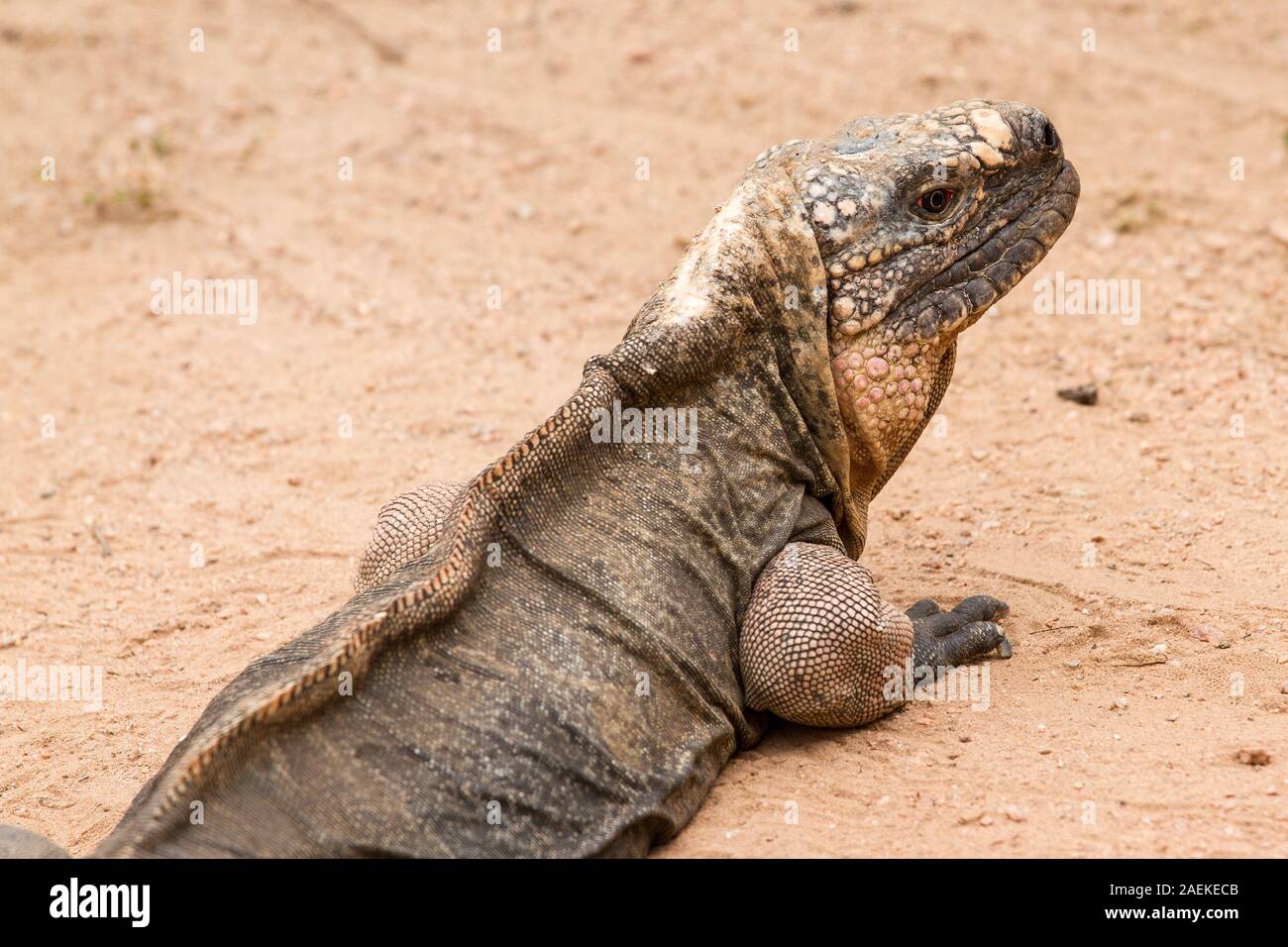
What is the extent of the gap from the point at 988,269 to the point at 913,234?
0.39 m

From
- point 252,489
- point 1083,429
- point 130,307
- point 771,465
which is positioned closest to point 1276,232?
point 1083,429

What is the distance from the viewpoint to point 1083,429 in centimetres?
852

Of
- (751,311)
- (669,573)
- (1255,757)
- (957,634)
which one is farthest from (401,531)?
(1255,757)

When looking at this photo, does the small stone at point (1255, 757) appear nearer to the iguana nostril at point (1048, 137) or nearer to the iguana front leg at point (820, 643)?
the iguana front leg at point (820, 643)

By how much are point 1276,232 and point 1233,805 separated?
649 cm

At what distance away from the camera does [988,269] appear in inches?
238

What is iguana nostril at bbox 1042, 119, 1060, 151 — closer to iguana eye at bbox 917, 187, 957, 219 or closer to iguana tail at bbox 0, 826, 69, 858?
iguana eye at bbox 917, 187, 957, 219

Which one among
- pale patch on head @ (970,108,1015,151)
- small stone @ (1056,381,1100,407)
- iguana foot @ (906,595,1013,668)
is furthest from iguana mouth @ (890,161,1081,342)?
small stone @ (1056,381,1100,407)

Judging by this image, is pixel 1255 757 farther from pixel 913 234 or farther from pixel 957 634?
pixel 913 234

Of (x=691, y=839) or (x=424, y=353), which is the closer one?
(x=691, y=839)

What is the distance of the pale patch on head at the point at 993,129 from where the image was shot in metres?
6.03

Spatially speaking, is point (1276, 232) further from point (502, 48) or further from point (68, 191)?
point (68, 191)

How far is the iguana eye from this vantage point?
234 inches

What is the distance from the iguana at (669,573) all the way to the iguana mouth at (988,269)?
0.4 inches
